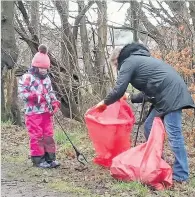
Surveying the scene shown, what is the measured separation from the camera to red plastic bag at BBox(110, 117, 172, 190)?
473 centimetres

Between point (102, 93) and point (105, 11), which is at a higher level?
point (105, 11)

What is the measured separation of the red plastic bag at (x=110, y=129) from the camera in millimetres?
5500

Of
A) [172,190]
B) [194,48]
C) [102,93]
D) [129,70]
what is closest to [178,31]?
[194,48]

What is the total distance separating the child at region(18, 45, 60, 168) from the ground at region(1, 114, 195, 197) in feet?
0.72

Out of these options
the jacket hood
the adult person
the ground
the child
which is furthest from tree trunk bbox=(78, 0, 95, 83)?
the adult person

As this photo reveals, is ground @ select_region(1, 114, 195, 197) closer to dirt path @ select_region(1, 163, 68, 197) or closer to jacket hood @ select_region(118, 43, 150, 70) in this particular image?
dirt path @ select_region(1, 163, 68, 197)

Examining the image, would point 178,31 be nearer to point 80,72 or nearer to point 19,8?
point 80,72

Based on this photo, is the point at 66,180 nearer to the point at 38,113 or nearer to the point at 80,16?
the point at 38,113

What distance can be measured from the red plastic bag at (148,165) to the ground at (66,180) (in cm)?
10

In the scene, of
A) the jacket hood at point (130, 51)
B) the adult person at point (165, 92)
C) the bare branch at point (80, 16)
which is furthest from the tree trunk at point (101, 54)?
the adult person at point (165, 92)

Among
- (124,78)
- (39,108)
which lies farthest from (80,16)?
(124,78)

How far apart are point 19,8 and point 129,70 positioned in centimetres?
762

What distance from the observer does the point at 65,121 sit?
10.5 metres

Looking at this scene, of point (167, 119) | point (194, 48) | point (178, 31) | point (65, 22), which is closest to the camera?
point (167, 119)
